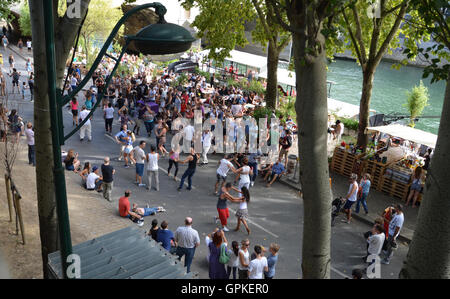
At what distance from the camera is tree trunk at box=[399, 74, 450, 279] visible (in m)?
3.32

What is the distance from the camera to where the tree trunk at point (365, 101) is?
47.0 ft

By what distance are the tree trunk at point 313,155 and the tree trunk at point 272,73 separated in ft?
49.3

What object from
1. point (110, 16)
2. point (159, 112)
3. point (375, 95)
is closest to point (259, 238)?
point (159, 112)

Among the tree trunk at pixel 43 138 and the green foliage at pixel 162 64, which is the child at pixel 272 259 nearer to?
the tree trunk at pixel 43 138

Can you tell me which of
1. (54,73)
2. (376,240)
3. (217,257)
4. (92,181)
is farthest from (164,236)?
(54,73)

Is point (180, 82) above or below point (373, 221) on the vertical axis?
above

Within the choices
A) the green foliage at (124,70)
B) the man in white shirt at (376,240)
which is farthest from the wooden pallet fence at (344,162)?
the green foliage at (124,70)

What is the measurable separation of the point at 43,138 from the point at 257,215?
6.90 metres

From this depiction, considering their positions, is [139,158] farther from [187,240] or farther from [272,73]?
[272,73]

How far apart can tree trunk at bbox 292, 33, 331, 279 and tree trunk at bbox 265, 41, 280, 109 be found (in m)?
15.0

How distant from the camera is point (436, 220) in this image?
3.37 metres

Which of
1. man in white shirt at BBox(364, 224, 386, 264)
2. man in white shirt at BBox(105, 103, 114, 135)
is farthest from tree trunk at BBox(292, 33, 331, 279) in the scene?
man in white shirt at BBox(105, 103, 114, 135)

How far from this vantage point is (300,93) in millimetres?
4027

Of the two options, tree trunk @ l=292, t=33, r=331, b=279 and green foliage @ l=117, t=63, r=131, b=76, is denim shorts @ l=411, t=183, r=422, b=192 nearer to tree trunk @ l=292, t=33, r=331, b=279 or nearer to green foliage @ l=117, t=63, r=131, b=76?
tree trunk @ l=292, t=33, r=331, b=279
